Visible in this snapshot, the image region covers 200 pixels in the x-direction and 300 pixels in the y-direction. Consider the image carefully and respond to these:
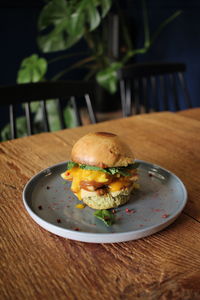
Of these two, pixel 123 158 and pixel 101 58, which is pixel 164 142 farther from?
pixel 101 58

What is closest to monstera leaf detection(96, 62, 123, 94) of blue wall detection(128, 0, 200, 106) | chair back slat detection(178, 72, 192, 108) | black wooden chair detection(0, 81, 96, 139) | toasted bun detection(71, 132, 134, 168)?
blue wall detection(128, 0, 200, 106)

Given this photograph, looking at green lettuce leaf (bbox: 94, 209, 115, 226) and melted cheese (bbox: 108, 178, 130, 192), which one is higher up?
melted cheese (bbox: 108, 178, 130, 192)

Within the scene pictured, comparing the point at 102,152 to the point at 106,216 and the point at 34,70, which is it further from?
the point at 34,70

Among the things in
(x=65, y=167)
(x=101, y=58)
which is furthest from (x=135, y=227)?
(x=101, y=58)

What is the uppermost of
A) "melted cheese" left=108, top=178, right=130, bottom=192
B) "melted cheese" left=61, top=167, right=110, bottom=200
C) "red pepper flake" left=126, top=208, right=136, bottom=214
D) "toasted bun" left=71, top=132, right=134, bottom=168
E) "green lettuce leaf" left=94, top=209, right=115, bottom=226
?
"toasted bun" left=71, top=132, right=134, bottom=168

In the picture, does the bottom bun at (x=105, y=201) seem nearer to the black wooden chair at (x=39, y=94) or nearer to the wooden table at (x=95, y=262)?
the wooden table at (x=95, y=262)

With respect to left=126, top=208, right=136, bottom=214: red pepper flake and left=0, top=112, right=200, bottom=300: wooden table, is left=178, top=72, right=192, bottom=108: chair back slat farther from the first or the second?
left=126, top=208, right=136, bottom=214: red pepper flake
